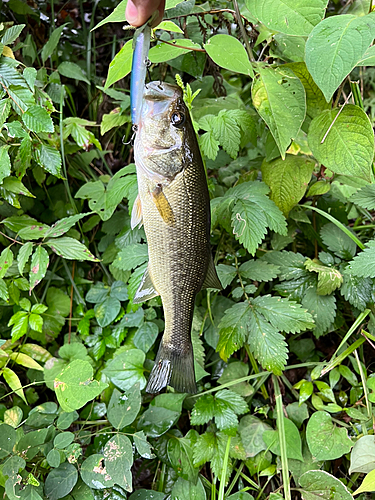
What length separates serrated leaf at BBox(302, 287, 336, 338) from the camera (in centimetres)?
132

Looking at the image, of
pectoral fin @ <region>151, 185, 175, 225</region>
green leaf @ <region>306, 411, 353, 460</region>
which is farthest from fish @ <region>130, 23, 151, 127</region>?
green leaf @ <region>306, 411, 353, 460</region>

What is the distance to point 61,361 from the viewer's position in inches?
59.4

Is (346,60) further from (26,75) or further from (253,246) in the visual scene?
(26,75)

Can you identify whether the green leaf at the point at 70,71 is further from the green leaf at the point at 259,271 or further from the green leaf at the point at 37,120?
the green leaf at the point at 259,271

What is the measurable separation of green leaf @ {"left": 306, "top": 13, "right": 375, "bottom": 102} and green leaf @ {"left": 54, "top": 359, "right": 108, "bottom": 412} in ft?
3.31

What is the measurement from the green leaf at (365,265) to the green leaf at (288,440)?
0.58 meters

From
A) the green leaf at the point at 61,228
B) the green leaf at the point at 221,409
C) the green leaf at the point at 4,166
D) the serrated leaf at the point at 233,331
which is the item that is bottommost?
the green leaf at the point at 221,409

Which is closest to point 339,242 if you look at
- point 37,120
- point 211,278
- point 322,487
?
point 211,278

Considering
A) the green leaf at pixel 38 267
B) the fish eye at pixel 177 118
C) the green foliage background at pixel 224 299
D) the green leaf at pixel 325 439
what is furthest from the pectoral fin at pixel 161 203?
the green leaf at pixel 325 439

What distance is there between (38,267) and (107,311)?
0.39 m

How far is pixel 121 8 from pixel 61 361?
1274 mm

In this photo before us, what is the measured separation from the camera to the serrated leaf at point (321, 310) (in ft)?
4.32

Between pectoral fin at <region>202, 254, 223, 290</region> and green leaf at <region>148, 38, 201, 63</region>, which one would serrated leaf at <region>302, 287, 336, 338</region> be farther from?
green leaf at <region>148, 38, 201, 63</region>

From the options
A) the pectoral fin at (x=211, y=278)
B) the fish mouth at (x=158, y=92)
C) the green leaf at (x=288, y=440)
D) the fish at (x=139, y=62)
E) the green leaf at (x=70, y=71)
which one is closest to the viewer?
the fish at (x=139, y=62)
